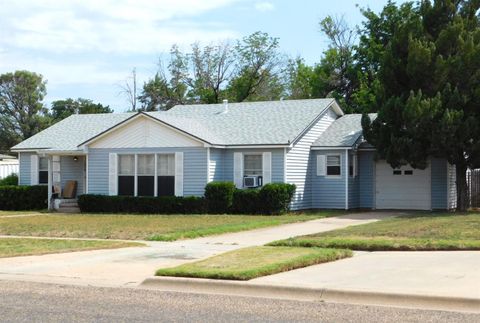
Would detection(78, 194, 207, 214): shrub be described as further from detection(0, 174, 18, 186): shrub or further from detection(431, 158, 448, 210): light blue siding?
detection(431, 158, 448, 210): light blue siding

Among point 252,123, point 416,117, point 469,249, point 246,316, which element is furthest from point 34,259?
point 252,123

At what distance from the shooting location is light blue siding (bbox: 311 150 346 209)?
97.0 ft

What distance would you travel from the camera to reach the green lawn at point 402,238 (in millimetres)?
14828

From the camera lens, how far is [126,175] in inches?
1184

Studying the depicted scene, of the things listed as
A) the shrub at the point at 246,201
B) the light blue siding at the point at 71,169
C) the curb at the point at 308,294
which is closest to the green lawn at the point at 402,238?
the curb at the point at 308,294

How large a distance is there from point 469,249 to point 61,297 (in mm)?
8559

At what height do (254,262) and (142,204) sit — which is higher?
(142,204)

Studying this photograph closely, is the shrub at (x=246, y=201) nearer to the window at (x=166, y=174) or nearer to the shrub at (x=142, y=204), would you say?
the shrub at (x=142, y=204)

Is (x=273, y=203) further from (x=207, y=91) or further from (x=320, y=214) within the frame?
(x=207, y=91)

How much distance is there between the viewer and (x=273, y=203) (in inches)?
1068

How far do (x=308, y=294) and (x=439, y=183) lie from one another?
20.5 meters

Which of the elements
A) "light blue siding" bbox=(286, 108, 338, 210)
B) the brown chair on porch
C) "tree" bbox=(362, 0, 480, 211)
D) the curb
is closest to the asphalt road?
the curb

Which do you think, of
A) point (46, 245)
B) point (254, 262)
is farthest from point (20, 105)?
point (254, 262)

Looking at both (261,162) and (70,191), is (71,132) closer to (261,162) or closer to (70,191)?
(70,191)
